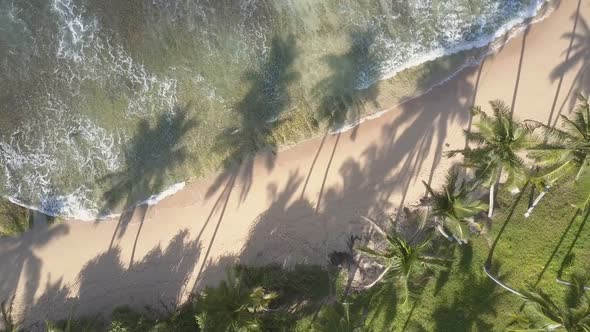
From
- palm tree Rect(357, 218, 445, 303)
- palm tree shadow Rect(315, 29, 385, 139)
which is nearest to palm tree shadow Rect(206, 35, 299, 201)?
palm tree shadow Rect(315, 29, 385, 139)

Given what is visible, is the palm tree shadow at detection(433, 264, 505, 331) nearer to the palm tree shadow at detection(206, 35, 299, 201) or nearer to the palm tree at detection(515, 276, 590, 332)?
the palm tree at detection(515, 276, 590, 332)

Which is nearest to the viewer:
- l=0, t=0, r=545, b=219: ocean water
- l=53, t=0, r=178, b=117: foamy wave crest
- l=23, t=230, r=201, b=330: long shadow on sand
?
l=23, t=230, r=201, b=330: long shadow on sand

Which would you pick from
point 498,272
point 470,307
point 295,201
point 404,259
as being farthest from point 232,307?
point 498,272

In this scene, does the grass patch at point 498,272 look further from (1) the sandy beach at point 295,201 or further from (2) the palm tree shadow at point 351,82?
(2) the palm tree shadow at point 351,82

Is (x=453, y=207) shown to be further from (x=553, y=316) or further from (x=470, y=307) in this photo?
(x=470, y=307)

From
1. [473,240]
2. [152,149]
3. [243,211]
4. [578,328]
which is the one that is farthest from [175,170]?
[578,328]
